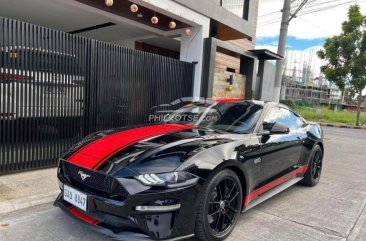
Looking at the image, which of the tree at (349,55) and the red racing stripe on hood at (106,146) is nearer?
the red racing stripe on hood at (106,146)

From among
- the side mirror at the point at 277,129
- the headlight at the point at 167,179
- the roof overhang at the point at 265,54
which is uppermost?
the roof overhang at the point at 265,54

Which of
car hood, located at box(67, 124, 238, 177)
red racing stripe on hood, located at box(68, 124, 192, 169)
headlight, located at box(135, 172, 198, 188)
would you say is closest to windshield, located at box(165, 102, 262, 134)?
Result: car hood, located at box(67, 124, 238, 177)

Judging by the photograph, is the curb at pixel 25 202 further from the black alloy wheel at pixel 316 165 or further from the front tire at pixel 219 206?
the black alloy wheel at pixel 316 165

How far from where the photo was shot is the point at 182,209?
2693 millimetres

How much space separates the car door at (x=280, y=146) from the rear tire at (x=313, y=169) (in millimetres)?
577

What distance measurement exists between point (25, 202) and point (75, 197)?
4.87ft

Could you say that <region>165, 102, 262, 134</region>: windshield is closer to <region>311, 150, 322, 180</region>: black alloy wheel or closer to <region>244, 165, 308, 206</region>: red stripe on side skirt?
<region>244, 165, 308, 206</region>: red stripe on side skirt

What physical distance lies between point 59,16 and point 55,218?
7573mm

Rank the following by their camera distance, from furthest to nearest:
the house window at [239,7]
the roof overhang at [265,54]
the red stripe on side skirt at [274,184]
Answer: the roof overhang at [265,54] < the house window at [239,7] < the red stripe on side skirt at [274,184]

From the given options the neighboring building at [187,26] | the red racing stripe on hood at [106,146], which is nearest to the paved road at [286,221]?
the red racing stripe on hood at [106,146]

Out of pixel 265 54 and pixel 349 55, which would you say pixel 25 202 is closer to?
pixel 265 54

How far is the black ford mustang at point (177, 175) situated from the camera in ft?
8.59

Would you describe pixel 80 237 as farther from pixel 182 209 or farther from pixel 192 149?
pixel 192 149

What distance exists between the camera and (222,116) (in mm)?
4152
